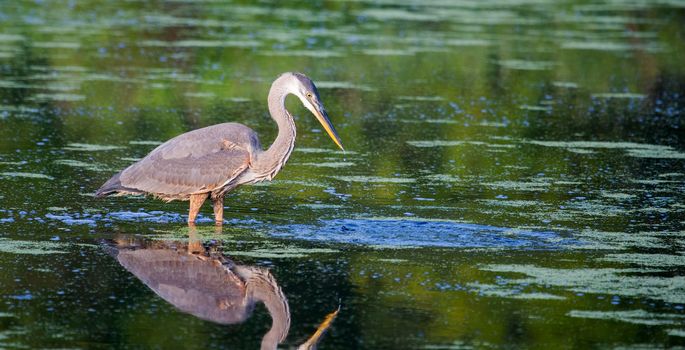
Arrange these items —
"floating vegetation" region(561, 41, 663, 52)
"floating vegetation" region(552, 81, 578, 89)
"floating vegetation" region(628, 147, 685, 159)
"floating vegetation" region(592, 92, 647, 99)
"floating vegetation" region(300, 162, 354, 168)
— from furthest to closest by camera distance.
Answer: "floating vegetation" region(561, 41, 663, 52) → "floating vegetation" region(552, 81, 578, 89) → "floating vegetation" region(592, 92, 647, 99) → "floating vegetation" region(628, 147, 685, 159) → "floating vegetation" region(300, 162, 354, 168)

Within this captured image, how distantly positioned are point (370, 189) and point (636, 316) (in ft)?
13.8

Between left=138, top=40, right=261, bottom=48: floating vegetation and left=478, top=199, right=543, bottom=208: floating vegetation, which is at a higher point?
left=478, top=199, right=543, bottom=208: floating vegetation

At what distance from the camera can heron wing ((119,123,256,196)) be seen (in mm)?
9609

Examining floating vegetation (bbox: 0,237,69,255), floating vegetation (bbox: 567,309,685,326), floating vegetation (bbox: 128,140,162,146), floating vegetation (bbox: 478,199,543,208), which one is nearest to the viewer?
floating vegetation (bbox: 567,309,685,326)

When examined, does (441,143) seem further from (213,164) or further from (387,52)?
(387,52)

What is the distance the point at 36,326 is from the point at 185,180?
2.96 metres

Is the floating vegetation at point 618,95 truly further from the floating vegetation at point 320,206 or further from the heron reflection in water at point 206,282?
the heron reflection in water at point 206,282

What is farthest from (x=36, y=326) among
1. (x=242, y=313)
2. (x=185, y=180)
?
(x=185, y=180)

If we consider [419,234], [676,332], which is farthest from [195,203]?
[676,332]

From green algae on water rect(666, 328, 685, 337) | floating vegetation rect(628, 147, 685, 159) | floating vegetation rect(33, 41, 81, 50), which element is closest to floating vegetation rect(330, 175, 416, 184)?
floating vegetation rect(628, 147, 685, 159)

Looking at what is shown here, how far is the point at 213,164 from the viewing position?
377 inches

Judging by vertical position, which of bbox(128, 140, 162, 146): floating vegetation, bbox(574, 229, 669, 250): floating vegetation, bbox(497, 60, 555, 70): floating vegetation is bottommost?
bbox(497, 60, 555, 70): floating vegetation

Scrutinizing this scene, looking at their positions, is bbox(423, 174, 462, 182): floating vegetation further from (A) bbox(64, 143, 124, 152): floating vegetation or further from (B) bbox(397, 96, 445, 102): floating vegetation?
(B) bbox(397, 96, 445, 102): floating vegetation

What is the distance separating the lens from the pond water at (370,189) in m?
7.23
